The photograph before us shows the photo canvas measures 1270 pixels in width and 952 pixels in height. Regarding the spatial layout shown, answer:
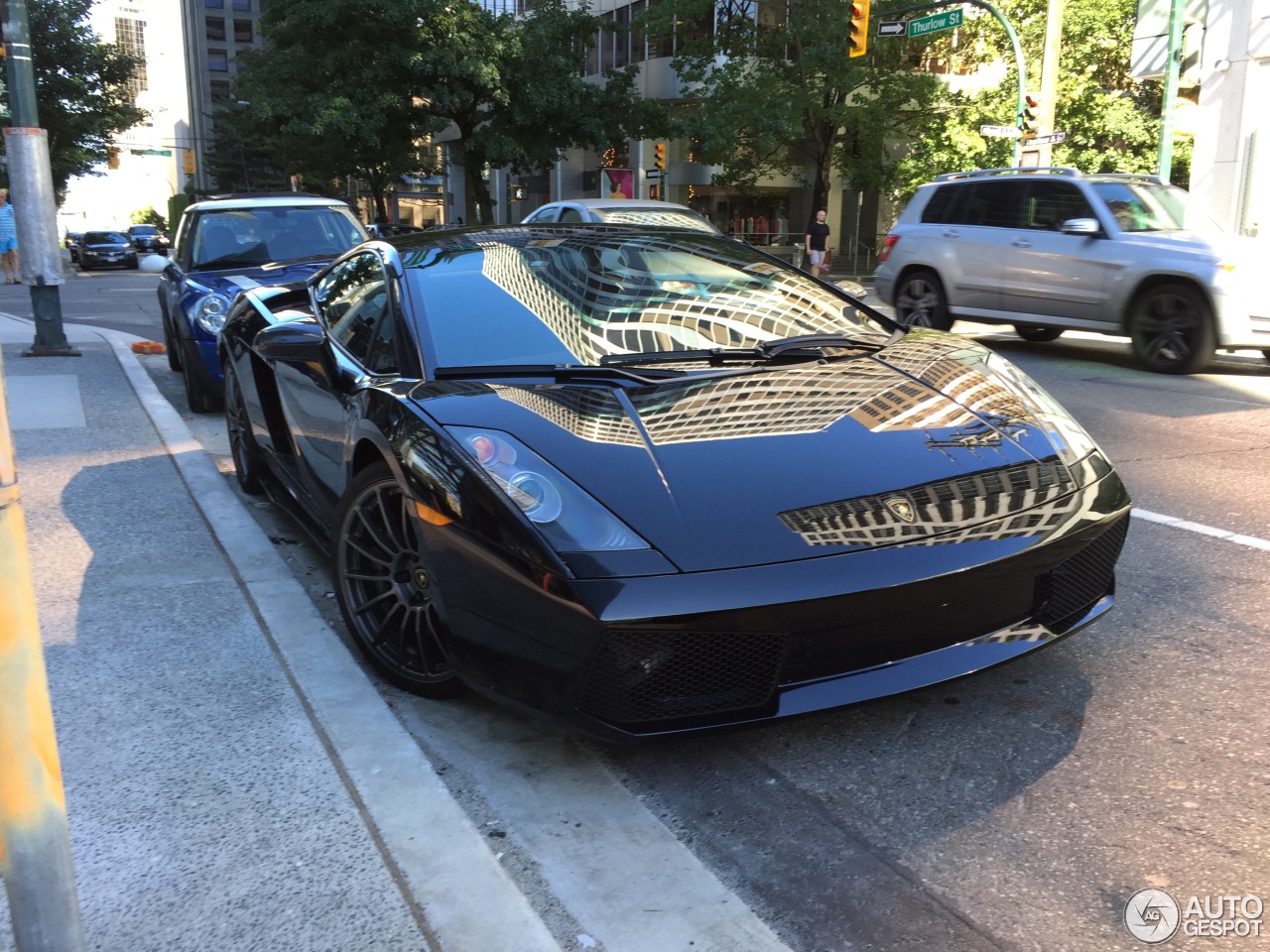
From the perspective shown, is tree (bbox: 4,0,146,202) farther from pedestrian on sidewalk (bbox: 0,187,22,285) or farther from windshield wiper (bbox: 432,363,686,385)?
windshield wiper (bbox: 432,363,686,385)

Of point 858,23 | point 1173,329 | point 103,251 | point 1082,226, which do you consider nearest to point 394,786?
point 1173,329

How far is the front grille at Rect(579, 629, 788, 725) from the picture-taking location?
8.41 feet

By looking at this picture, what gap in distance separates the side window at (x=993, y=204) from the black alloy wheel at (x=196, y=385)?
301 inches

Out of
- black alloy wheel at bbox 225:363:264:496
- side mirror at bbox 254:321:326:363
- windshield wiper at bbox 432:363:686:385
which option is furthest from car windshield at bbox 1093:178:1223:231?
side mirror at bbox 254:321:326:363

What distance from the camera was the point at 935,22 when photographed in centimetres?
2017

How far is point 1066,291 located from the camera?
10.5m

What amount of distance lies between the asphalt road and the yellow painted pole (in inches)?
38.0

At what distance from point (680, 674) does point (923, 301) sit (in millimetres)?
10261

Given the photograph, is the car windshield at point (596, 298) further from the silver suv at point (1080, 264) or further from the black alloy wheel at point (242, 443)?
the silver suv at point (1080, 264)

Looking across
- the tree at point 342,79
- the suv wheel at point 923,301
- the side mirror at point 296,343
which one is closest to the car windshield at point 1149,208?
the suv wheel at point 923,301

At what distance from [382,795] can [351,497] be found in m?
1.06

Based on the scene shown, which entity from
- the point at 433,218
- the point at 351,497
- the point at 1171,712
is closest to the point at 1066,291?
the point at 1171,712

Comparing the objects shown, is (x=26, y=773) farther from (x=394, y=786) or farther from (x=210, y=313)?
(x=210, y=313)

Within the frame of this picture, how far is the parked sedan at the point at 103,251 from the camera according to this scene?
1447 inches
